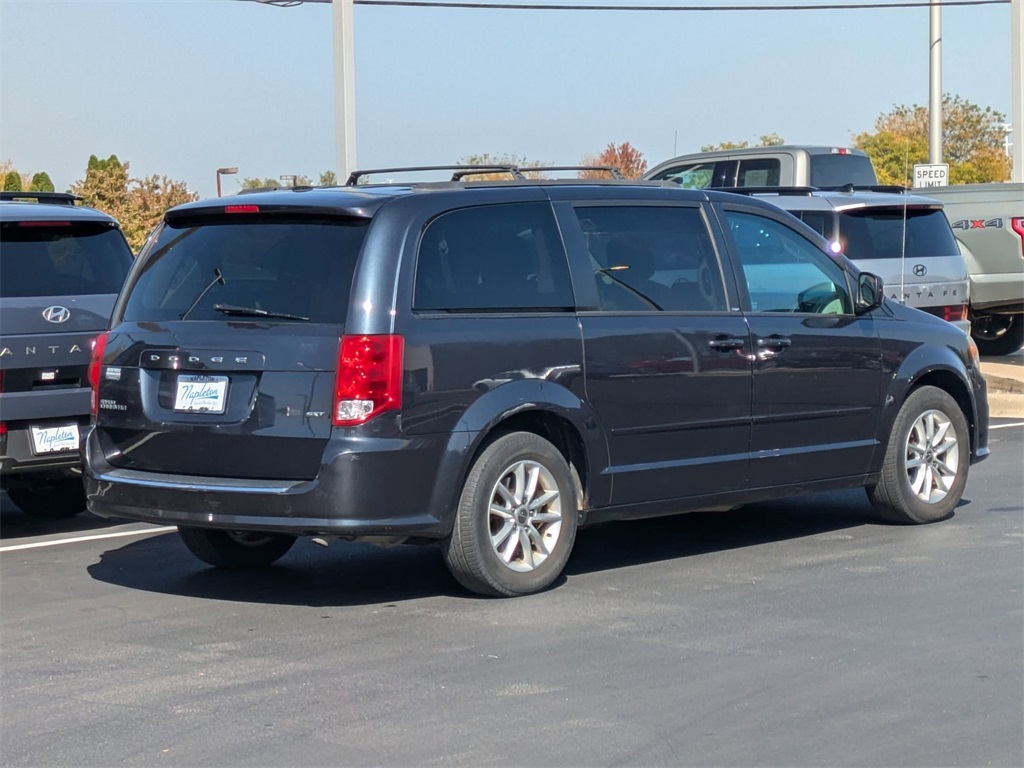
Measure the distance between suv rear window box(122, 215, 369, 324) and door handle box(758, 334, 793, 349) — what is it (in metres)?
2.30

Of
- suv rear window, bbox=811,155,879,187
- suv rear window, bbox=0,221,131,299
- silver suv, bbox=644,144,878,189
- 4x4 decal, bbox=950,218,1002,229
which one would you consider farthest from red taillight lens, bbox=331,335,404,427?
4x4 decal, bbox=950,218,1002,229

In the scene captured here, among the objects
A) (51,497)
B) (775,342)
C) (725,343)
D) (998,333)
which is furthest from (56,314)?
(998,333)

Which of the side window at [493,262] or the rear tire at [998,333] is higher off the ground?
the side window at [493,262]

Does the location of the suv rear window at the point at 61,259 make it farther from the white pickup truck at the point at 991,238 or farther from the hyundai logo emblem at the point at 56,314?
the white pickup truck at the point at 991,238

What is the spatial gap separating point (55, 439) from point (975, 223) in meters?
12.7

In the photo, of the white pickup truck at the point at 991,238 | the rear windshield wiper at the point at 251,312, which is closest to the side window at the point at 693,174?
the white pickup truck at the point at 991,238

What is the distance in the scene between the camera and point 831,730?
5102 millimetres

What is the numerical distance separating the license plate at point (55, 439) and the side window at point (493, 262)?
288 centimetres

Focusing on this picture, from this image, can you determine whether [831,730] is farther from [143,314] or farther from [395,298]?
[143,314]

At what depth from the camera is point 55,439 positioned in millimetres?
8773

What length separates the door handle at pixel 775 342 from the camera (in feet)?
26.6

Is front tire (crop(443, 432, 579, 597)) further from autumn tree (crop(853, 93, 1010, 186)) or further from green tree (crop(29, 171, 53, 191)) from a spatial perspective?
autumn tree (crop(853, 93, 1010, 186))

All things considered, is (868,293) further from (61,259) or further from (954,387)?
(61,259)

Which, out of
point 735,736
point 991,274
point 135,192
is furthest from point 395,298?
point 135,192
